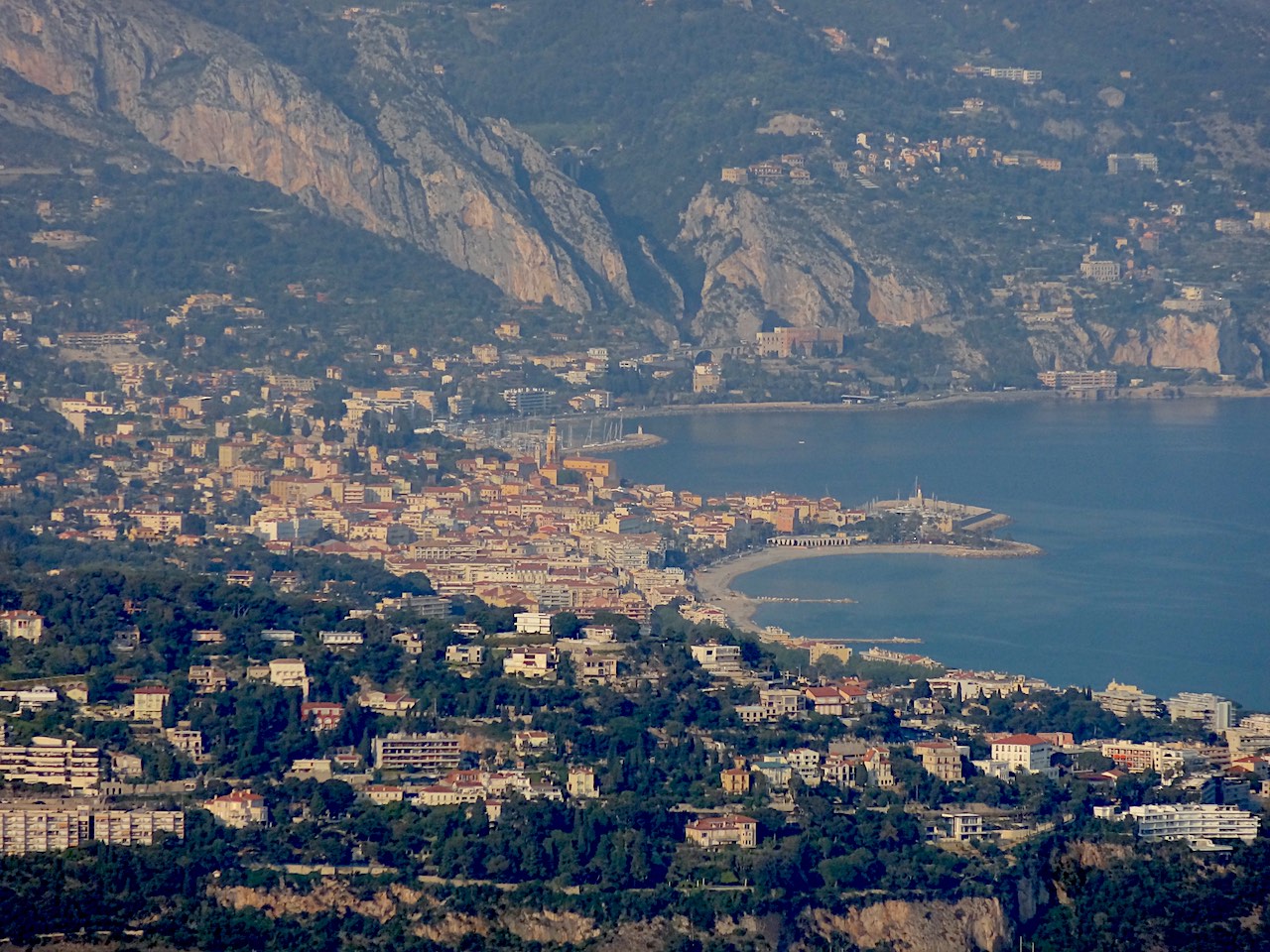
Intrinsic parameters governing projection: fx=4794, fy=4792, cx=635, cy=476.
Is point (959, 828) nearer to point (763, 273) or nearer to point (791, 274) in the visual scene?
point (791, 274)

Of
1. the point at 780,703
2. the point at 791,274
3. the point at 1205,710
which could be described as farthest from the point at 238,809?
the point at 791,274

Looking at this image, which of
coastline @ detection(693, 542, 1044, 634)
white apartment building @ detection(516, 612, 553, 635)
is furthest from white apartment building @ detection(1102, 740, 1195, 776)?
coastline @ detection(693, 542, 1044, 634)

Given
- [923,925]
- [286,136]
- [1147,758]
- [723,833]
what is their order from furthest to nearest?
[286,136], [1147,758], [723,833], [923,925]

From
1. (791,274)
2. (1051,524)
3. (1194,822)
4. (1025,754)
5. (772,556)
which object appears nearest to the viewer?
(1194,822)

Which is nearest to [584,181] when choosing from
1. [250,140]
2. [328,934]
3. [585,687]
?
[250,140]

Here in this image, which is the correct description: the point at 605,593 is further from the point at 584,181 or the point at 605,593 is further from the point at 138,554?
the point at 584,181

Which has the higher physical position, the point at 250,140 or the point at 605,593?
the point at 250,140

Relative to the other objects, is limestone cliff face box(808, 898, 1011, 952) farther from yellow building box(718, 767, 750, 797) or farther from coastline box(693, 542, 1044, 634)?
coastline box(693, 542, 1044, 634)

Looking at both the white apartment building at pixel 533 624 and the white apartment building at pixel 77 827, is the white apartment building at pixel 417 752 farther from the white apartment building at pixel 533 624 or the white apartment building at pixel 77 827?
the white apartment building at pixel 533 624
